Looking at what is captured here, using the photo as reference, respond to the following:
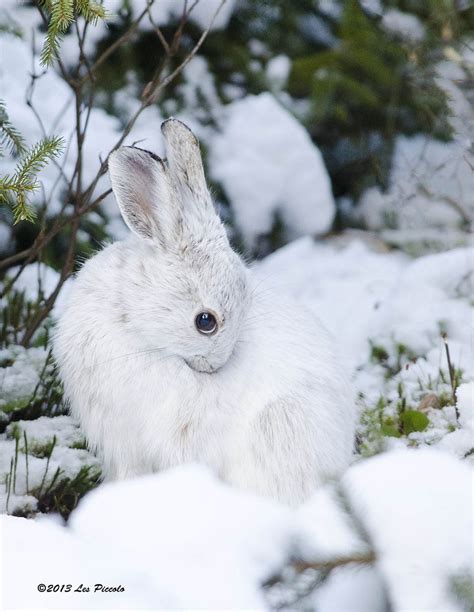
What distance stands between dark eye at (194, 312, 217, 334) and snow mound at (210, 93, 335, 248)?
239 cm

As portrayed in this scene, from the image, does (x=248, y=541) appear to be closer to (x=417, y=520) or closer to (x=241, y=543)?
(x=241, y=543)

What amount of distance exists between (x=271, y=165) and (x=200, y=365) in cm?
262

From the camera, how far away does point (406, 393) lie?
3240 millimetres

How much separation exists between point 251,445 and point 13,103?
232 cm

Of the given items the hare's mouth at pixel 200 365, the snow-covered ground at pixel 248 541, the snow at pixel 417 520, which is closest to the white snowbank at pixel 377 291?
the hare's mouth at pixel 200 365

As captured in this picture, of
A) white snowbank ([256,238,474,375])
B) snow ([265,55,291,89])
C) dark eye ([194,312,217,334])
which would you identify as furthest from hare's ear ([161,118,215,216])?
snow ([265,55,291,89])

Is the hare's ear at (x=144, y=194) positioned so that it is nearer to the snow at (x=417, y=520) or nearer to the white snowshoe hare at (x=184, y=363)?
the white snowshoe hare at (x=184, y=363)

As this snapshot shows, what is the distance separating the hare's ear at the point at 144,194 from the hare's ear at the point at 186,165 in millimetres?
55

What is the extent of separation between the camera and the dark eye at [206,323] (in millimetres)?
2199

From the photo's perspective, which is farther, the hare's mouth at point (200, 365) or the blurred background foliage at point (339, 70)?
the blurred background foliage at point (339, 70)

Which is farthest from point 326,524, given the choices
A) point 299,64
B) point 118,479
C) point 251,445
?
point 299,64

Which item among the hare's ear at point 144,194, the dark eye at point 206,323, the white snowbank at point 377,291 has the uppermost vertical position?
the hare's ear at point 144,194

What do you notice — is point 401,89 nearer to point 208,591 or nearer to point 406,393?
point 406,393

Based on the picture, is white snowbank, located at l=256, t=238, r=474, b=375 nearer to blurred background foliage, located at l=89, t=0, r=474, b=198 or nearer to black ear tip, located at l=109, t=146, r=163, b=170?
blurred background foliage, located at l=89, t=0, r=474, b=198
